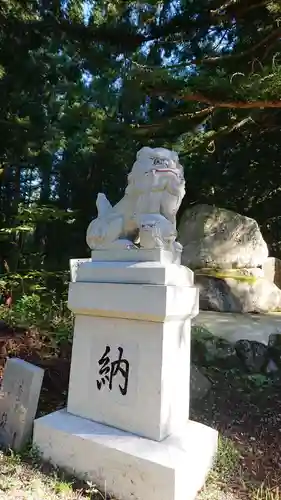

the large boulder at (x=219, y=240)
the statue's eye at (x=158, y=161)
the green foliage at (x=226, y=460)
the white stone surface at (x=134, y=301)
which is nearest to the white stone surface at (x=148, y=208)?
the statue's eye at (x=158, y=161)

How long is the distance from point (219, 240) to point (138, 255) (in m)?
3.26

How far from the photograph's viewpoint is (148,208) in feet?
7.21

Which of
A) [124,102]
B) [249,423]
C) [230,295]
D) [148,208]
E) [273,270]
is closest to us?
[148,208]

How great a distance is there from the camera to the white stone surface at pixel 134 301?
6.16 feet

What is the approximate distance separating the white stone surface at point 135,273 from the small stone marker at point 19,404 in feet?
2.23

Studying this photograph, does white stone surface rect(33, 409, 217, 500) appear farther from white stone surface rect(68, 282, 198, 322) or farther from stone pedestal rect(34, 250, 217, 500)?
white stone surface rect(68, 282, 198, 322)

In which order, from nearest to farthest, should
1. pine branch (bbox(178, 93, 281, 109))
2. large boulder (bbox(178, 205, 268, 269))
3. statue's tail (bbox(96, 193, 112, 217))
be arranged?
statue's tail (bbox(96, 193, 112, 217)), pine branch (bbox(178, 93, 281, 109)), large boulder (bbox(178, 205, 268, 269))

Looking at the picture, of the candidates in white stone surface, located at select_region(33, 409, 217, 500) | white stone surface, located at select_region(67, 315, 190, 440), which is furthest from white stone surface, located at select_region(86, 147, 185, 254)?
white stone surface, located at select_region(33, 409, 217, 500)

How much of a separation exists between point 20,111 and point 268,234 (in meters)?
5.18

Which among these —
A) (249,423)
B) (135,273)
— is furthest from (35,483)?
(249,423)

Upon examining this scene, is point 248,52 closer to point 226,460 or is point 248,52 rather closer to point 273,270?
point 273,270

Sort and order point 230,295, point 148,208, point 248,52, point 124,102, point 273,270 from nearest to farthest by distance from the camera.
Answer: point 148,208 → point 248,52 → point 124,102 → point 230,295 → point 273,270

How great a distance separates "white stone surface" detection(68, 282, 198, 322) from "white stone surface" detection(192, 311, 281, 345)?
1427mm

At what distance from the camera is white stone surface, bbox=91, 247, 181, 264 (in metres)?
2.02
